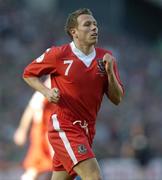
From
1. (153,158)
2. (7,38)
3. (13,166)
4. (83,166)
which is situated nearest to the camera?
(83,166)

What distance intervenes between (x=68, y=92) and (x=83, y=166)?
29.4 inches

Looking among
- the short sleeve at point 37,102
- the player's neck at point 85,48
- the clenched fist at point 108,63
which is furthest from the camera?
the short sleeve at point 37,102

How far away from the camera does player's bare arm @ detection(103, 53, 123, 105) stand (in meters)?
8.30

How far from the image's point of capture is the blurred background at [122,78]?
1709 cm

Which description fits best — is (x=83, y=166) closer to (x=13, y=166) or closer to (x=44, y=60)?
(x=44, y=60)

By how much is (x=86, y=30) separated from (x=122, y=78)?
1220 cm

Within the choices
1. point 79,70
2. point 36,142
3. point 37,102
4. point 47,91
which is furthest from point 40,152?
point 47,91

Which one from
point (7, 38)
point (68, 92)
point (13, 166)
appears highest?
point (68, 92)

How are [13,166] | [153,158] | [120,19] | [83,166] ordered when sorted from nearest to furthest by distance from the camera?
1. [83,166]
2. [13,166]
3. [153,158]
4. [120,19]

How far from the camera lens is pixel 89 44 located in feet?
28.1

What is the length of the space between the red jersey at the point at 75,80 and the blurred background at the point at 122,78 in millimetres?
6459

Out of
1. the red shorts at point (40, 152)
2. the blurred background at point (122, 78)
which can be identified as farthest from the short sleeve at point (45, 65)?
the blurred background at point (122, 78)

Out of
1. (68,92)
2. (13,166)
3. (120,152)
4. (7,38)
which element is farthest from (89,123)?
(7,38)

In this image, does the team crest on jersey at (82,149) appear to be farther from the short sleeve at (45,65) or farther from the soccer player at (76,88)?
the short sleeve at (45,65)
